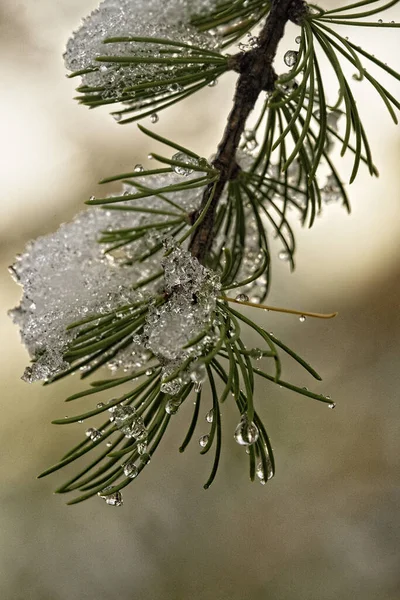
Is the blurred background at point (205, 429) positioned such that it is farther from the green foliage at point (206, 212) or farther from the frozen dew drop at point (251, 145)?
the green foliage at point (206, 212)

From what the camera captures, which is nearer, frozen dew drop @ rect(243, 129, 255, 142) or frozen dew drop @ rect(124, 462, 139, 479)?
frozen dew drop @ rect(124, 462, 139, 479)

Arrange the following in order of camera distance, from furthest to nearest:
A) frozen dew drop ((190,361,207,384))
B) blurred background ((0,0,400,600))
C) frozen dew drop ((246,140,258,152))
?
blurred background ((0,0,400,600)) → frozen dew drop ((246,140,258,152)) → frozen dew drop ((190,361,207,384))

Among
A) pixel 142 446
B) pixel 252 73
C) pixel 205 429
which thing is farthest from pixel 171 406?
pixel 205 429

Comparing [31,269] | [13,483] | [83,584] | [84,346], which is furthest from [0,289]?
[84,346]

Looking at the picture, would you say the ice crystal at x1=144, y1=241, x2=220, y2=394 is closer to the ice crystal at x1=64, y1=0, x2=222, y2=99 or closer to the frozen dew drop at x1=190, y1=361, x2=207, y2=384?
the frozen dew drop at x1=190, y1=361, x2=207, y2=384

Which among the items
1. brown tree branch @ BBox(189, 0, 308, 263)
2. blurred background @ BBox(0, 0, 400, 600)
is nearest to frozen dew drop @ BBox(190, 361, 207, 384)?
brown tree branch @ BBox(189, 0, 308, 263)

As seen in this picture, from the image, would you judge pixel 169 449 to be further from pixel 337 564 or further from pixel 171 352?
pixel 171 352
